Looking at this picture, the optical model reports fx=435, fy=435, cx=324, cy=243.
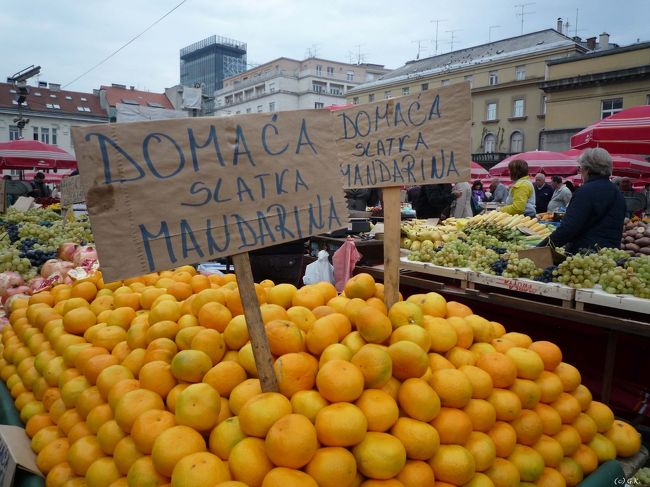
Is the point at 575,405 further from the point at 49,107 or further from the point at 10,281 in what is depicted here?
the point at 49,107

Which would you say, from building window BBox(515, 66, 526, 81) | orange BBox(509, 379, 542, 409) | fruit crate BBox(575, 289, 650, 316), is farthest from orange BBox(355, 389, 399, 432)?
building window BBox(515, 66, 526, 81)

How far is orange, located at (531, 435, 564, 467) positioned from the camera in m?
1.59

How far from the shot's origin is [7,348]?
262 centimetres

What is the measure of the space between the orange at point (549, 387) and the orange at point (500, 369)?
145 mm

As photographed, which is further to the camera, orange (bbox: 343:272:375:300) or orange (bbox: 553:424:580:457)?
orange (bbox: 343:272:375:300)

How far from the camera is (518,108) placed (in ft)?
131

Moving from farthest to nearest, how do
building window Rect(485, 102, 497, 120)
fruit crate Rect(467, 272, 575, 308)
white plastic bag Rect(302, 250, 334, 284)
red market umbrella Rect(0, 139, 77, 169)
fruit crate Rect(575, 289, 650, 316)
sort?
building window Rect(485, 102, 497, 120) < red market umbrella Rect(0, 139, 77, 169) < white plastic bag Rect(302, 250, 334, 284) < fruit crate Rect(467, 272, 575, 308) < fruit crate Rect(575, 289, 650, 316)

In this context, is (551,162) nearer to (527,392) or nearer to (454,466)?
(527,392)

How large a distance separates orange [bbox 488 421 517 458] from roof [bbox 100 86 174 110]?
5665 cm

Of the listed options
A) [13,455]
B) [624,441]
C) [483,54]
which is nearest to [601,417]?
[624,441]

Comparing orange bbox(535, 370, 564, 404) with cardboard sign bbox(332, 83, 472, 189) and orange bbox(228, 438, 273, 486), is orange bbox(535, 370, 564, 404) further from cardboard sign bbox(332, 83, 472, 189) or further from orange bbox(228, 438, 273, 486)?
orange bbox(228, 438, 273, 486)

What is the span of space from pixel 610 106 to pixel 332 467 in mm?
35634

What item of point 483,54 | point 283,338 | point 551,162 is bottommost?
point 283,338

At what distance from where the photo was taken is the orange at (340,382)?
4.66 ft
